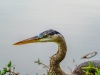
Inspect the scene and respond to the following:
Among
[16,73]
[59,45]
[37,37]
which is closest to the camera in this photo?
[16,73]

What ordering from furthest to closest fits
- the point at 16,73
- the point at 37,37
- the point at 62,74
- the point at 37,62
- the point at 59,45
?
the point at 37,37
the point at 59,45
the point at 62,74
the point at 37,62
the point at 16,73

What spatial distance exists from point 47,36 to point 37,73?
309 centimetres

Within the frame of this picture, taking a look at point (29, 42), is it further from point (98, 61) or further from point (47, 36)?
point (98, 61)

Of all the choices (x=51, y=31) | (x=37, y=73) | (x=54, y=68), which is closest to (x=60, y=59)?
(x=54, y=68)

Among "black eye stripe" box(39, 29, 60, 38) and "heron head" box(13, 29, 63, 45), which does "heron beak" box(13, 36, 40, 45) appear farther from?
"black eye stripe" box(39, 29, 60, 38)

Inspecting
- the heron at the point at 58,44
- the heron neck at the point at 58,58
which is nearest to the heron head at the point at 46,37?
the heron at the point at 58,44

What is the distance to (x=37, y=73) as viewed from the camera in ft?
12.5

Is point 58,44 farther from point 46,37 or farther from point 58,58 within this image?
point 58,58

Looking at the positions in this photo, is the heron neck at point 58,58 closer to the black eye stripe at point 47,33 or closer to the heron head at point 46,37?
the heron head at point 46,37

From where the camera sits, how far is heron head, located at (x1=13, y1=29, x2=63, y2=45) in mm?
6715

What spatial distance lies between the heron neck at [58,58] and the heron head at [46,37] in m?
0.13

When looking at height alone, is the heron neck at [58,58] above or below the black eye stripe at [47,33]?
below

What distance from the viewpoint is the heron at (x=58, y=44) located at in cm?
611

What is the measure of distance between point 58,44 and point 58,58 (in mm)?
493
